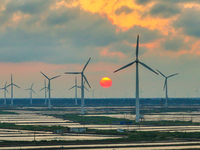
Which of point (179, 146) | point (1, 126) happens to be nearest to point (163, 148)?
point (179, 146)

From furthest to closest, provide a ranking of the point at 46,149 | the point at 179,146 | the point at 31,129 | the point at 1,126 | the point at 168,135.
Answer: the point at 1,126, the point at 31,129, the point at 168,135, the point at 179,146, the point at 46,149

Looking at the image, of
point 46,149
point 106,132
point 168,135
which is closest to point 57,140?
point 46,149

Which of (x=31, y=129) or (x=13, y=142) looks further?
(x=31, y=129)

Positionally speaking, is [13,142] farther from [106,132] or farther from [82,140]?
[106,132]

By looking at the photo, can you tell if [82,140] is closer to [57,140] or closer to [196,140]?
[57,140]

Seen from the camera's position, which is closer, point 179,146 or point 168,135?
point 179,146

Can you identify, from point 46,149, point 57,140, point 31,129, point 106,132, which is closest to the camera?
point 46,149

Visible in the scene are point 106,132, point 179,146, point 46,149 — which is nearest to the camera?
point 46,149

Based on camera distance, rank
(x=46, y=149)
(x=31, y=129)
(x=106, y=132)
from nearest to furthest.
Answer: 1. (x=46, y=149)
2. (x=106, y=132)
3. (x=31, y=129)
